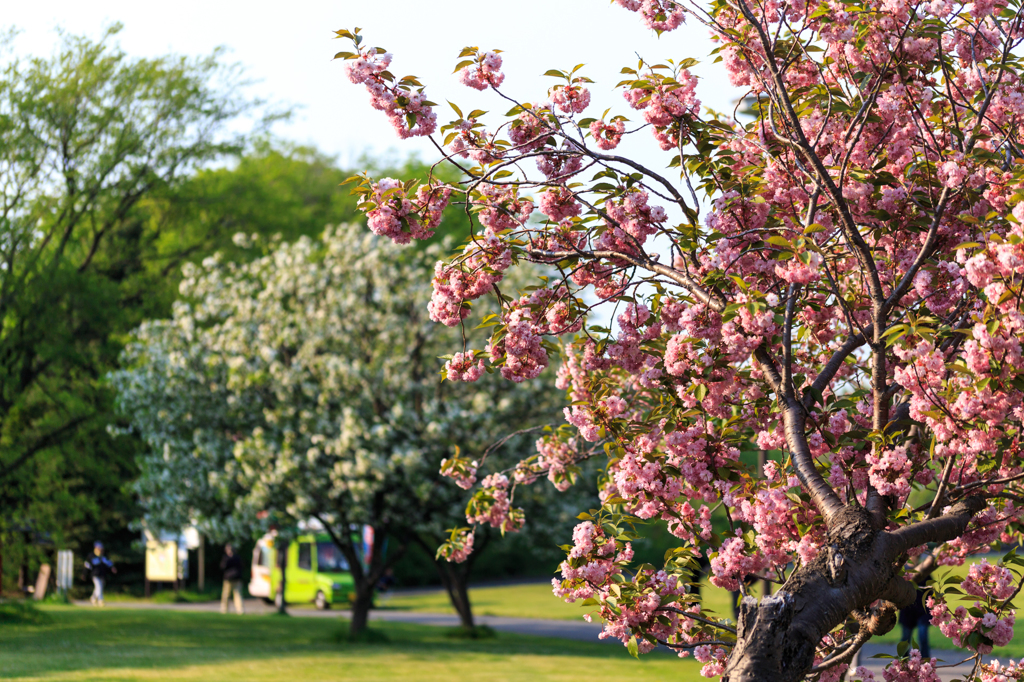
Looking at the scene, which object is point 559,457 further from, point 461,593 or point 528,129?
point 461,593

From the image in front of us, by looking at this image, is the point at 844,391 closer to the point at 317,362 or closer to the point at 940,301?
the point at 940,301

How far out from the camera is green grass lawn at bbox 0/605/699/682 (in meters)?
13.8

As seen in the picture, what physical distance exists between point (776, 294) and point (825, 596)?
1.64 m

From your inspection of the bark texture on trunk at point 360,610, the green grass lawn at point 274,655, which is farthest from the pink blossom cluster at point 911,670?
the bark texture on trunk at point 360,610

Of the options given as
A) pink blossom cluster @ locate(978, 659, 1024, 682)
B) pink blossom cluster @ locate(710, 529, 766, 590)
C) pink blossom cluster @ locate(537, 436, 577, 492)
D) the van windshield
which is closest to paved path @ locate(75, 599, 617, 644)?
the van windshield

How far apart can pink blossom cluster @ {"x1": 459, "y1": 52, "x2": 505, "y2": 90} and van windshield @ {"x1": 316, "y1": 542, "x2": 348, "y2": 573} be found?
27994 millimetres

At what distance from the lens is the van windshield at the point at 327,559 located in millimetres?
31500

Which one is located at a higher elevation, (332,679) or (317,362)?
(317,362)

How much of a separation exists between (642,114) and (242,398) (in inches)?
534

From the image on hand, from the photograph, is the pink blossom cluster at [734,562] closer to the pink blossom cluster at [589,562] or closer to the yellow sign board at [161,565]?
the pink blossom cluster at [589,562]

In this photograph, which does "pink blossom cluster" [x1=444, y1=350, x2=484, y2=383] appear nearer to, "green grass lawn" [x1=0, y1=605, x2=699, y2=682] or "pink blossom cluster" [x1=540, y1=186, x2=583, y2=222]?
"pink blossom cluster" [x1=540, y1=186, x2=583, y2=222]

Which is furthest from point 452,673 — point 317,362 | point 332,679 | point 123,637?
point 123,637

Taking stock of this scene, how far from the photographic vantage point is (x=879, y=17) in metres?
4.91

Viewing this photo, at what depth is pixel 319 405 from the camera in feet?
56.1
